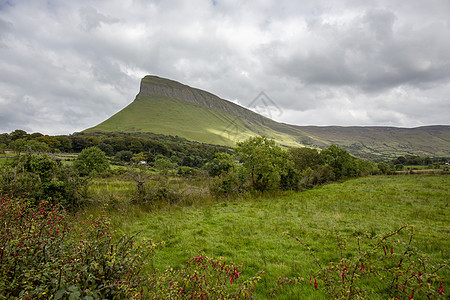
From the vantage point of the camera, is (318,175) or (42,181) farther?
(318,175)

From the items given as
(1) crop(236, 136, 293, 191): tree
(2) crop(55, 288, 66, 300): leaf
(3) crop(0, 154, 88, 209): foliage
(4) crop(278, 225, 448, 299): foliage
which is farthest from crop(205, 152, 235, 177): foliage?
(2) crop(55, 288, 66, 300): leaf

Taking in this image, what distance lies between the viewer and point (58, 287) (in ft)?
8.87

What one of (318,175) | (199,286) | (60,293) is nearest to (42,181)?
(60,293)

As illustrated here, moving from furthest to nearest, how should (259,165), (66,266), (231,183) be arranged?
(259,165)
(231,183)
(66,266)

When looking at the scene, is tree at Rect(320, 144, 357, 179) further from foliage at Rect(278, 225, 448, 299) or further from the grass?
A: foliage at Rect(278, 225, 448, 299)

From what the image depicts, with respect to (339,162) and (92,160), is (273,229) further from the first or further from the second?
(92,160)

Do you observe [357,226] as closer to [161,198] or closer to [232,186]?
[232,186]

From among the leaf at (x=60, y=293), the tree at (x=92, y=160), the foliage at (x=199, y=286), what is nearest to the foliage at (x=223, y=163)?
the foliage at (x=199, y=286)

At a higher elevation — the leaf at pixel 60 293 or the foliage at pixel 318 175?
the leaf at pixel 60 293

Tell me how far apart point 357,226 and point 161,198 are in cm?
1189

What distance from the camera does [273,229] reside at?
891cm

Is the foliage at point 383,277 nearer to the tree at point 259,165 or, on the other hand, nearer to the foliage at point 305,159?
the tree at point 259,165

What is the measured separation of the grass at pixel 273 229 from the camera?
600 cm

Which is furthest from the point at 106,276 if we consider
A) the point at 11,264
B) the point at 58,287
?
the point at 11,264
